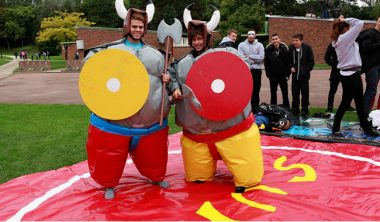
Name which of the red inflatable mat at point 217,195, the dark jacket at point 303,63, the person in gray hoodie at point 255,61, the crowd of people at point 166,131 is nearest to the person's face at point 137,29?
the crowd of people at point 166,131

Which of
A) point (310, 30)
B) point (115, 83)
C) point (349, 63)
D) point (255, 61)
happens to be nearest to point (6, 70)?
point (310, 30)

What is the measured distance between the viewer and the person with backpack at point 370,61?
5.49m

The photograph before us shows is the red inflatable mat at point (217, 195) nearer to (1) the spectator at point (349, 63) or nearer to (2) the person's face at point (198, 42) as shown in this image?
(1) the spectator at point (349, 63)

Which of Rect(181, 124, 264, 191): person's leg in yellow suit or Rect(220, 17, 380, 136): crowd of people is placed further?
Rect(220, 17, 380, 136): crowd of people

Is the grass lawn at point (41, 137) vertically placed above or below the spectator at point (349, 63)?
below

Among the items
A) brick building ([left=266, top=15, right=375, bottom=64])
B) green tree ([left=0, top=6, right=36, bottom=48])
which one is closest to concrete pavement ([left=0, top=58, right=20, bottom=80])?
brick building ([left=266, top=15, right=375, bottom=64])

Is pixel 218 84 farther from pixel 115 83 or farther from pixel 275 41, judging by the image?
pixel 275 41

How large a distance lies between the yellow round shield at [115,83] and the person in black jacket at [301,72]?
4.33m

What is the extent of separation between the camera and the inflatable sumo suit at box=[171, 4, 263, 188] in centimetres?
323

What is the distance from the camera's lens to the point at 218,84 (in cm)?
316

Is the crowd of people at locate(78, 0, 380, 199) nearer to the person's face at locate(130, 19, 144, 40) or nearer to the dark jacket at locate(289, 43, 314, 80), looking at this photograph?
the person's face at locate(130, 19, 144, 40)

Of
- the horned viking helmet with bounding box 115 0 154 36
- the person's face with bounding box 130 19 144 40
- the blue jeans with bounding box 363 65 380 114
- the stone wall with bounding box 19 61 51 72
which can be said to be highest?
the horned viking helmet with bounding box 115 0 154 36

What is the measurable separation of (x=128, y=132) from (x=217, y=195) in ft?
2.95

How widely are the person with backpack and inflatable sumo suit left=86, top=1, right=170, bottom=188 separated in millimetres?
3543
